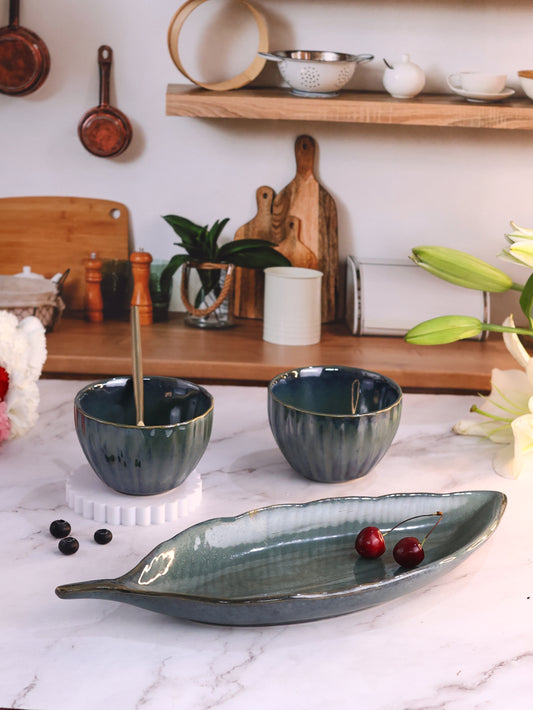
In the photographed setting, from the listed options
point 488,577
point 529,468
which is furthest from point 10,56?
point 488,577

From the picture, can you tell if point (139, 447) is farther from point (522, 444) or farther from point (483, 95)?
point (483, 95)

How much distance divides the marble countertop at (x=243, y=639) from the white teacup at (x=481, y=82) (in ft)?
3.91

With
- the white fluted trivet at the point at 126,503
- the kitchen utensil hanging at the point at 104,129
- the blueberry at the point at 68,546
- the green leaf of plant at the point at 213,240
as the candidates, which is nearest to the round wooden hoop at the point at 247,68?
the kitchen utensil hanging at the point at 104,129

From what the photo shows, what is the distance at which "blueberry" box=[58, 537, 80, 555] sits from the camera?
0.91 meters

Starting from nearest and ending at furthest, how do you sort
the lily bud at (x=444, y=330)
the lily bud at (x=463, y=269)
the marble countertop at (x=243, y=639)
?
the marble countertop at (x=243, y=639) < the lily bud at (x=444, y=330) < the lily bud at (x=463, y=269)

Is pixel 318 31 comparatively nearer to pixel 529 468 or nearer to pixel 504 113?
pixel 504 113

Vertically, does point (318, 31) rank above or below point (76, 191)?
above

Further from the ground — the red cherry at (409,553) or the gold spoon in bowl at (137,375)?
the gold spoon in bowl at (137,375)

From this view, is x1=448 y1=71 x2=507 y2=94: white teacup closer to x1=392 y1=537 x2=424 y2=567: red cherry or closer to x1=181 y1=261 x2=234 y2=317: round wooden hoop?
x1=181 y1=261 x2=234 y2=317: round wooden hoop

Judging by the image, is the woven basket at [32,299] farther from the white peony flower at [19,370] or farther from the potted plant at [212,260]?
the white peony flower at [19,370]

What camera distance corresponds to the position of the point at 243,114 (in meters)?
1.97

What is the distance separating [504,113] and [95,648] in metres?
1.60

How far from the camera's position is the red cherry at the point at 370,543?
0.91 metres

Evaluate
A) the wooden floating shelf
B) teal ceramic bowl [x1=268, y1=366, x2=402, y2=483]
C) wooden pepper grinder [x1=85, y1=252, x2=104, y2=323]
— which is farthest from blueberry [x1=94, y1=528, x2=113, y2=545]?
wooden pepper grinder [x1=85, y1=252, x2=104, y2=323]
